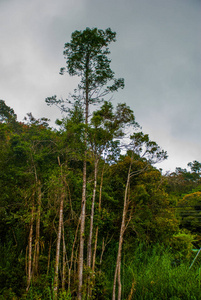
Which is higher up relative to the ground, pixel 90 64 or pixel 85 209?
pixel 90 64

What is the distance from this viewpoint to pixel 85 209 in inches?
340

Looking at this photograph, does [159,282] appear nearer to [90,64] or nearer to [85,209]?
[85,209]

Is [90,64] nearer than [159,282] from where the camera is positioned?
No

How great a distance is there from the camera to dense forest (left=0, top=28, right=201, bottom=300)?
22.9 feet

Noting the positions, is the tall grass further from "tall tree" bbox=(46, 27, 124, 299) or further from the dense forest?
"tall tree" bbox=(46, 27, 124, 299)

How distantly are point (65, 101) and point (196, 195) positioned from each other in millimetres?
17391

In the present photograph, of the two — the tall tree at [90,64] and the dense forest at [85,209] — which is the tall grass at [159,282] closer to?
the dense forest at [85,209]

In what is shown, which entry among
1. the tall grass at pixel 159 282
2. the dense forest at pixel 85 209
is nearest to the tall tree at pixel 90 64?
the dense forest at pixel 85 209

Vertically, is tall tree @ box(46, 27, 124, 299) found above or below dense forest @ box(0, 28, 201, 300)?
above

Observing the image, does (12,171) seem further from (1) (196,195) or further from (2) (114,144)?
(1) (196,195)

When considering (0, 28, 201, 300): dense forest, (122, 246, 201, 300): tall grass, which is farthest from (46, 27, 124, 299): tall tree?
(122, 246, 201, 300): tall grass

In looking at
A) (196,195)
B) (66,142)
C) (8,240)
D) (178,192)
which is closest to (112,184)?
(66,142)

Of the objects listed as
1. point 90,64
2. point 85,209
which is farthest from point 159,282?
point 90,64

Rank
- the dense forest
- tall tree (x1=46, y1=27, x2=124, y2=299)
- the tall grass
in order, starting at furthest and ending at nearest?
tall tree (x1=46, y1=27, x2=124, y2=299) → the dense forest → the tall grass
